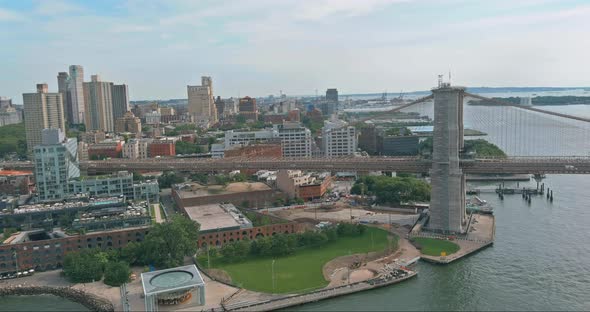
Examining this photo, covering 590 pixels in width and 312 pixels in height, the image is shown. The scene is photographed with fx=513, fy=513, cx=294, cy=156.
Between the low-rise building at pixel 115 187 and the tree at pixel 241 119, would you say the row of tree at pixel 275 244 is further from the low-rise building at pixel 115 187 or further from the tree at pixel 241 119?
the tree at pixel 241 119

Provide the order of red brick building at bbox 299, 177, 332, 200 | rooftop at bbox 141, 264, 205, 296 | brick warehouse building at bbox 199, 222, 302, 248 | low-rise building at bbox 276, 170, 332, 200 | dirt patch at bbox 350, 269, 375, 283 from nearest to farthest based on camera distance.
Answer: rooftop at bbox 141, 264, 205, 296
dirt patch at bbox 350, 269, 375, 283
brick warehouse building at bbox 199, 222, 302, 248
low-rise building at bbox 276, 170, 332, 200
red brick building at bbox 299, 177, 332, 200

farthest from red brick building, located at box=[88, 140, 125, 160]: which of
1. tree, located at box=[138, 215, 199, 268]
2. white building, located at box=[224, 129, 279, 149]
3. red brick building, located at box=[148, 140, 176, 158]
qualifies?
tree, located at box=[138, 215, 199, 268]

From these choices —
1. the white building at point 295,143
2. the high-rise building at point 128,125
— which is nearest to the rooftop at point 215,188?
the white building at point 295,143

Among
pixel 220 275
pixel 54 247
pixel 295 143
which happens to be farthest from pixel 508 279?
pixel 295 143

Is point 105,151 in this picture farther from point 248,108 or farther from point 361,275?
point 248,108

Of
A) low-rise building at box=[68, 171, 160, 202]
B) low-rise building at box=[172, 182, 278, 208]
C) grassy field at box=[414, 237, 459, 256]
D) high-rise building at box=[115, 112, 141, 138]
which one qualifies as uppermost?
high-rise building at box=[115, 112, 141, 138]

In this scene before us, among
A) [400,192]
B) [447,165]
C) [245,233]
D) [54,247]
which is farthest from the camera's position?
[400,192]

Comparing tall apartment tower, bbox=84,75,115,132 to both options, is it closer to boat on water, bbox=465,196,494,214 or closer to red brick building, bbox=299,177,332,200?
red brick building, bbox=299,177,332,200
